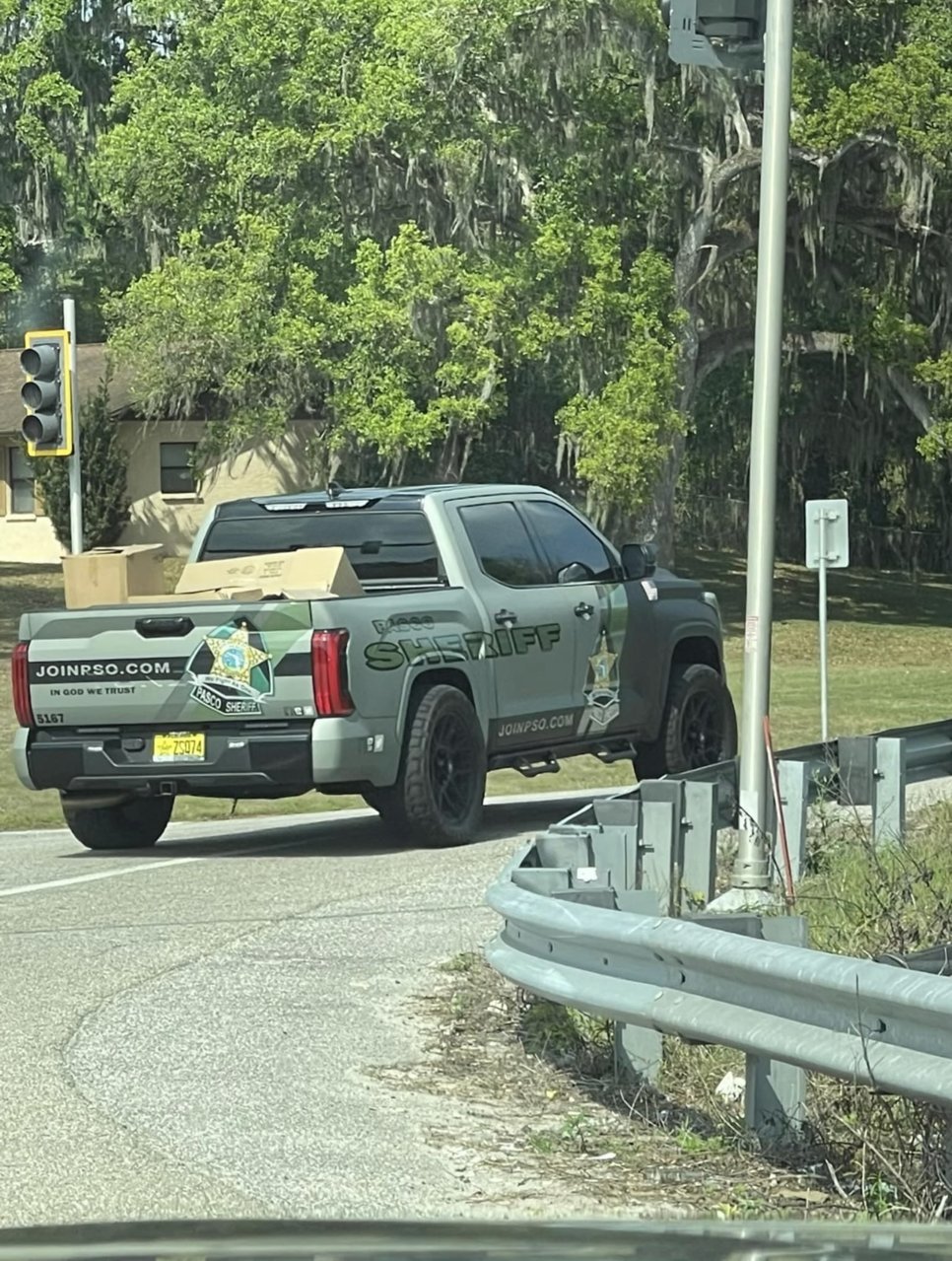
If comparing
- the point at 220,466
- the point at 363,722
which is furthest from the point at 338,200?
the point at 363,722

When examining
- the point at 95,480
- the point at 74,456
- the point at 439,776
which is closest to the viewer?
the point at 439,776

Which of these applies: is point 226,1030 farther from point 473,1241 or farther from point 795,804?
point 473,1241

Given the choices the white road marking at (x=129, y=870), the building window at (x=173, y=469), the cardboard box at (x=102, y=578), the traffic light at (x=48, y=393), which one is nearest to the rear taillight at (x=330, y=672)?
the white road marking at (x=129, y=870)

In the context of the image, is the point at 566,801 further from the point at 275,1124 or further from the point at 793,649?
the point at 793,649

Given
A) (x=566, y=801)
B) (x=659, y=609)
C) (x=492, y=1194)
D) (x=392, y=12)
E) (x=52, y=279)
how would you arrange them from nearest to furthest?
1. (x=492, y=1194)
2. (x=659, y=609)
3. (x=566, y=801)
4. (x=392, y=12)
5. (x=52, y=279)

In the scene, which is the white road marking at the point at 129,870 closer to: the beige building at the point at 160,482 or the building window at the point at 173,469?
the beige building at the point at 160,482

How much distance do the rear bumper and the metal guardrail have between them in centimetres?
364

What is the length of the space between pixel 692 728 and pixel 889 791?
4679 mm

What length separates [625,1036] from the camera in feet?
22.0

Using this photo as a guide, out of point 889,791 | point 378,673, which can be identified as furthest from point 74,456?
point 889,791

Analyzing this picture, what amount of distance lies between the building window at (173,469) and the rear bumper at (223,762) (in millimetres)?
Answer: 37364

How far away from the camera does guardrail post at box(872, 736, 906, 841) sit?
11.0 metres

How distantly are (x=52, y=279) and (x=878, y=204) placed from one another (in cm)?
2531

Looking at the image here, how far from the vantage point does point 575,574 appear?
14.7m
